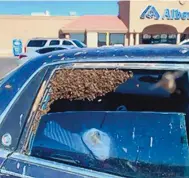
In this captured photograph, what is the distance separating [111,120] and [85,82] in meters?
0.25

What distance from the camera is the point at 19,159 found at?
1861mm

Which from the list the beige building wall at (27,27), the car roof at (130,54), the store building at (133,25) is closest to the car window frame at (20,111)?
the car roof at (130,54)

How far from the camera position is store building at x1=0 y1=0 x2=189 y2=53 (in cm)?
3517

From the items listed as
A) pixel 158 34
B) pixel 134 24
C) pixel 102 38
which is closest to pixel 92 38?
pixel 102 38

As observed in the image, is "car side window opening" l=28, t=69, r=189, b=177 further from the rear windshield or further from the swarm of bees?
the rear windshield

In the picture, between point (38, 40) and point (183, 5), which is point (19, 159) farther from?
point (183, 5)

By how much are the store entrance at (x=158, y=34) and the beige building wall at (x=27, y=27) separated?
292 inches

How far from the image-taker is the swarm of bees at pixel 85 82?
76.9 inches

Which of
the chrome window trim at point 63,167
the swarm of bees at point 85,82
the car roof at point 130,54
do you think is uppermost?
the car roof at point 130,54

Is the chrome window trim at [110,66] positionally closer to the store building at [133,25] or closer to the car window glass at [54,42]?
the car window glass at [54,42]

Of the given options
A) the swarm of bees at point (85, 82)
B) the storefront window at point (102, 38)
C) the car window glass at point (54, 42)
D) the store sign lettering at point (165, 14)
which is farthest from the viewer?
the storefront window at point (102, 38)

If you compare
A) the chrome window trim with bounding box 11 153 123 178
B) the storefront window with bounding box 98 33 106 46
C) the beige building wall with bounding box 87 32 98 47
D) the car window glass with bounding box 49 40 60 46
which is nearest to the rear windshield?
the car window glass with bounding box 49 40 60 46

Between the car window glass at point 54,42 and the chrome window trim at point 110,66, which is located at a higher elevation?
the chrome window trim at point 110,66

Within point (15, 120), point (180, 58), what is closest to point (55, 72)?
point (15, 120)
